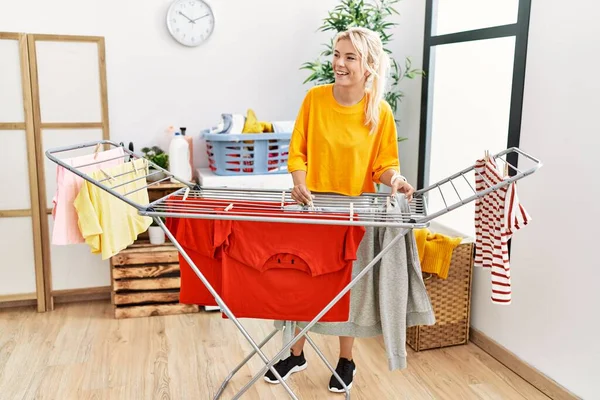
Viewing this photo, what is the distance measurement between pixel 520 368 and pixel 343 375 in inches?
33.8

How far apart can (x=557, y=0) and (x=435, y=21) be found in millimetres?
1197

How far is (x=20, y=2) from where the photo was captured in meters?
3.42

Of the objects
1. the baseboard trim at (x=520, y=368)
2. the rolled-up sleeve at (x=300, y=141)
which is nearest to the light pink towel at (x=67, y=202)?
the rolled-up sleeve at (x=300, y=141)

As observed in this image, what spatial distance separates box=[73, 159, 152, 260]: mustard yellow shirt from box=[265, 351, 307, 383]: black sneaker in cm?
90

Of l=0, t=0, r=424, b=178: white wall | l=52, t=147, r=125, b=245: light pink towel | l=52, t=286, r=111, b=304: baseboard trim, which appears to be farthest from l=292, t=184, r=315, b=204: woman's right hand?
l=52, t=286, r=111, b=304: baseboard trim

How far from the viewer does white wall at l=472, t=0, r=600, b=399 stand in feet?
7.92

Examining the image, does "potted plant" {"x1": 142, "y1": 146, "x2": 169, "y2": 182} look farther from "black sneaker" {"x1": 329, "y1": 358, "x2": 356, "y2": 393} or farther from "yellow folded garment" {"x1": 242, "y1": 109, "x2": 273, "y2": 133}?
"black sneaker" {"x1": 329, "y1": 358, "x2": 356, "y2": 393}

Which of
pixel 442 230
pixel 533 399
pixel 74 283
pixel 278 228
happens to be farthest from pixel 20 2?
pixel 533 399

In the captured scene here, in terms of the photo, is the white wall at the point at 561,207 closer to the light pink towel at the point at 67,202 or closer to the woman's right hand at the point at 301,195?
the woman's right hand at the point at 301,195

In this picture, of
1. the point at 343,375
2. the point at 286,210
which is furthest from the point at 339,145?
the point at 343,375

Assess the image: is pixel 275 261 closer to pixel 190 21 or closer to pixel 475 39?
pixel 475 39

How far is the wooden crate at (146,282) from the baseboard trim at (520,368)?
5.49 feet

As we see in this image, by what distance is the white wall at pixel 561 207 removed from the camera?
95.0 inches

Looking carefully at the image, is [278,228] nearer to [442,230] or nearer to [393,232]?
[393,232]
